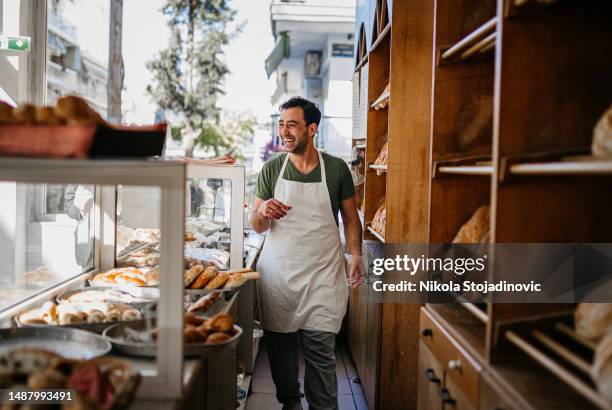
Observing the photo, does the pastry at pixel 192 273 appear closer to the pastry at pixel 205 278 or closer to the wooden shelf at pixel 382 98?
the pastry at pixel 205 278

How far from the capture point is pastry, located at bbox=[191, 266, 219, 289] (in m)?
2.49

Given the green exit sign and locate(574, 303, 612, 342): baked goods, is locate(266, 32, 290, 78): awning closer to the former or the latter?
the green exit sign

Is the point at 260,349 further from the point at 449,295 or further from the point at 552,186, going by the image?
the point at 552,186

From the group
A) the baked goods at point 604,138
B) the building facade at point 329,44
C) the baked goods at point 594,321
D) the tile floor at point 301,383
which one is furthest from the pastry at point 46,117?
the building facade at point 329,44

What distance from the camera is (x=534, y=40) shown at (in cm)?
154

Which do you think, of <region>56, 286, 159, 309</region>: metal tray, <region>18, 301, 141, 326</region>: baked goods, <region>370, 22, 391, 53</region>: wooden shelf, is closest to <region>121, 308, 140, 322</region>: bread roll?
<region>18, 301, 141, 326</region>: baked goods

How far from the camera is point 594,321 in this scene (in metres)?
1.39

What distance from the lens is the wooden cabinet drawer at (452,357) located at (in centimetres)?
162

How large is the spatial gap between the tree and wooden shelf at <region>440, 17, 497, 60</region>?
13161 millimetres

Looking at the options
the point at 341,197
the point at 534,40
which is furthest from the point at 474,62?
the point at 341,197

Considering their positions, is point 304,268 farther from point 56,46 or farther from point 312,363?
point 56,46

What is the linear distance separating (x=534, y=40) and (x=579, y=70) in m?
0.14

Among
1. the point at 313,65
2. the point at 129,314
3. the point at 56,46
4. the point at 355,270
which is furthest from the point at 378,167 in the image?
→ the point at 313,65

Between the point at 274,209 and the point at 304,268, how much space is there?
15.8 inches
